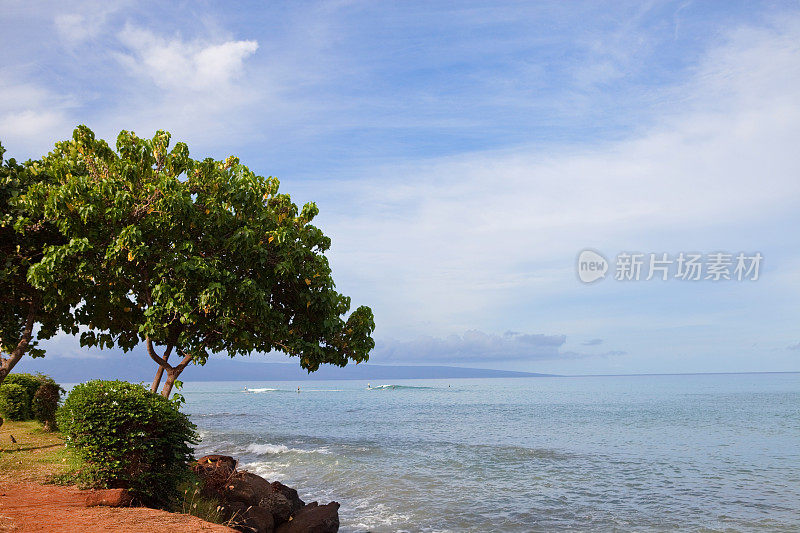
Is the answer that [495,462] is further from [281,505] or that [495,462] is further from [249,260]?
[249,260]

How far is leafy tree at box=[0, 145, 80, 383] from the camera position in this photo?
17500 millimetres

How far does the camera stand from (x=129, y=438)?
1236 cm

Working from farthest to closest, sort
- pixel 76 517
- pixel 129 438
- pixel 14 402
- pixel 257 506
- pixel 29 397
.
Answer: pixel 29 397
pixel 14 402
pixel 257 506
pixel 129 438
pixel 76 517

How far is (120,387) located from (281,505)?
18.8 feet

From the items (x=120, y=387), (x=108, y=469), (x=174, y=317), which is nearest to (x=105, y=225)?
(x=174, y=317)

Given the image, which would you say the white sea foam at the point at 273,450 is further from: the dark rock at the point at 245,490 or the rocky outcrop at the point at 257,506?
the dark rock at the point at 245,490

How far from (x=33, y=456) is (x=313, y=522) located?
10.8 meters

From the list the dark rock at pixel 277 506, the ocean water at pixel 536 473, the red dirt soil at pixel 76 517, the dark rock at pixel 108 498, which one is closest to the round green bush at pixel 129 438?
the dark rock at pixel 108 498

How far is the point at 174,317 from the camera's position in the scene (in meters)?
16.5

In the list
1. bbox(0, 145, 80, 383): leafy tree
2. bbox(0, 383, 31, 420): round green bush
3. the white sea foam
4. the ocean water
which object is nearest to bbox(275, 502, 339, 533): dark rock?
the ocean water

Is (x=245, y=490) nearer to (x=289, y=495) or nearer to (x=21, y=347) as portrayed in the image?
(x=289, y=495)

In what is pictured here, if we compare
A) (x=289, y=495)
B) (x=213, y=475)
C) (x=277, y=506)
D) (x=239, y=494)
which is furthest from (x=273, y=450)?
(x=239, y=494)

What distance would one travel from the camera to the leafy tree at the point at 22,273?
17.5 metres

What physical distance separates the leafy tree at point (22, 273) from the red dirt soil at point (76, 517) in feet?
20.0
